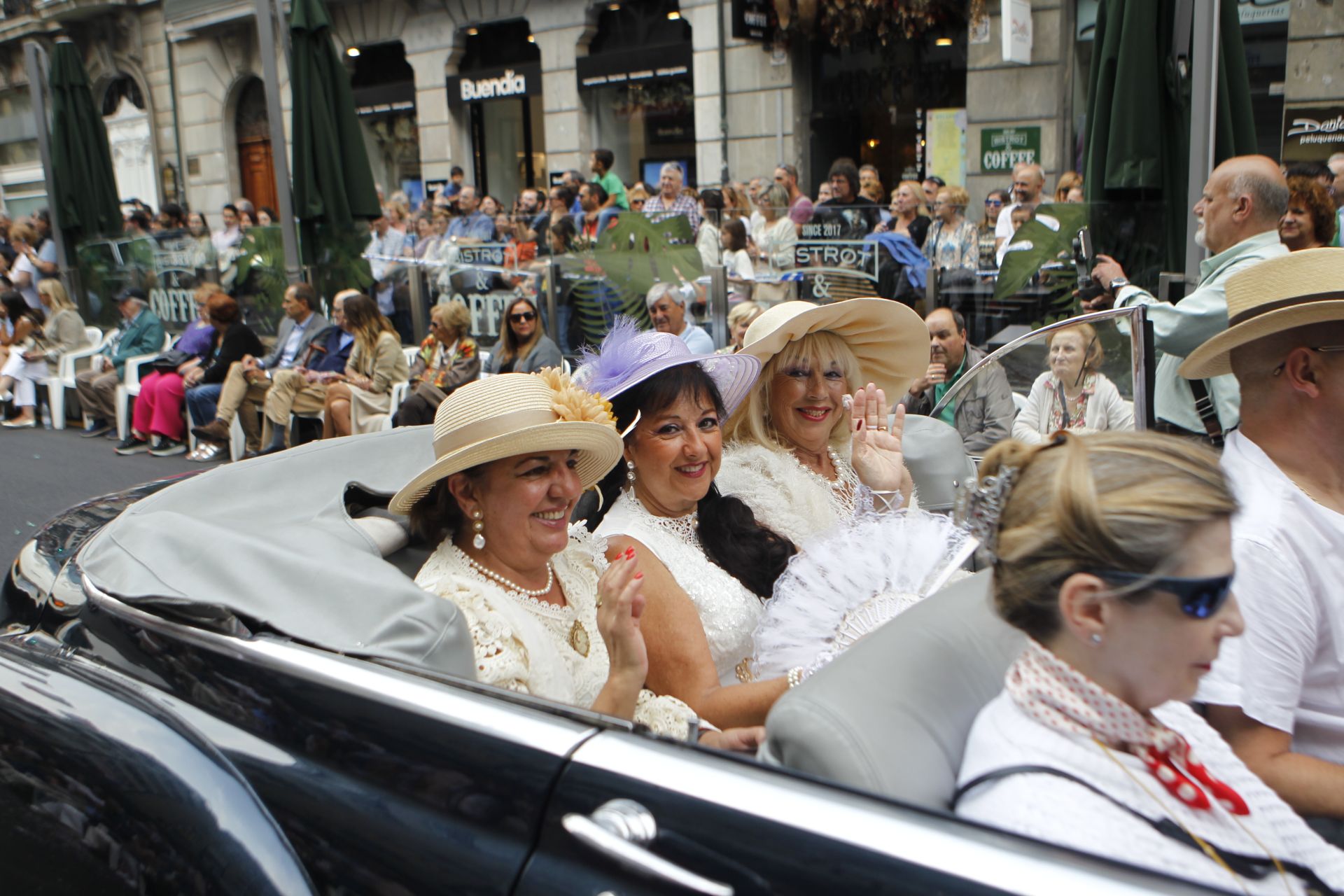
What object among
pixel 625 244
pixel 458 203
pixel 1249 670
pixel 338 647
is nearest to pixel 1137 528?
pixel 1249 670

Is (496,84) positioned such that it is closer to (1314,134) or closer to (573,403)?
(1314,134)

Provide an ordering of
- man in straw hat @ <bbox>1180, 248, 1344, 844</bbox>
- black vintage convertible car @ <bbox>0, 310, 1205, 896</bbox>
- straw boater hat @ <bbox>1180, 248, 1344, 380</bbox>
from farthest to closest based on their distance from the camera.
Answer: straw boater hat @ <bbox>1180, 248, 1344, 380</bbox>, man in straw hat @ <bbox>1180, 248, 1344, 844</bbox>, black vintage convertible car @ <bbox>0, 310, 1205, 896</bbox>

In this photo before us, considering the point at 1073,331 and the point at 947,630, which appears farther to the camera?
the point at 1073,331

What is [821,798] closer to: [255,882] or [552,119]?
[255,882]

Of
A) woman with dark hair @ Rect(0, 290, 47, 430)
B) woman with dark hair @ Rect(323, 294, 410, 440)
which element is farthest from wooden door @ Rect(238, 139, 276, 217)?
woman with dark hair @ Rect(323, 294, 410, 440)

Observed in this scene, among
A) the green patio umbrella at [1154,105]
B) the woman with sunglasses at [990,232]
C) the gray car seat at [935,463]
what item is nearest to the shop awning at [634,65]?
the woman with sunglasses at [990,232]

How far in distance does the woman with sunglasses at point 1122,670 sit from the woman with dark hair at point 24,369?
12.5m

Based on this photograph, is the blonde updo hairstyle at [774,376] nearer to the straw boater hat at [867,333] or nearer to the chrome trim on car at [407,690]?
the straw boater hat at [867,333]

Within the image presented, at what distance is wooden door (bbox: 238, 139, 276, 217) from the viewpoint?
76.4 feet

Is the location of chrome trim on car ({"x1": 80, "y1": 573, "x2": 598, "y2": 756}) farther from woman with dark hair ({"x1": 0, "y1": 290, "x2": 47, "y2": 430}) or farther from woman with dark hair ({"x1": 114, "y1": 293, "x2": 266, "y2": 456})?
woman with dark hair ({"x1": 0, "y1": 290, "x2": 47, "y2": 430})

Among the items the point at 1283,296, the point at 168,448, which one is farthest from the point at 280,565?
the point at 168,448

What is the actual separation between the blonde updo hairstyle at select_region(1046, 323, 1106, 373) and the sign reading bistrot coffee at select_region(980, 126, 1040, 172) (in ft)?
30.8

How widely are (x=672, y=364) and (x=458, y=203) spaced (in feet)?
34.9

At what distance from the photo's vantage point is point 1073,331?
354cm
